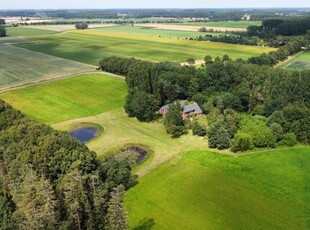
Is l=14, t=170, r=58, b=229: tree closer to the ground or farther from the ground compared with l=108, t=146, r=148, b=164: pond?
farther from the ground

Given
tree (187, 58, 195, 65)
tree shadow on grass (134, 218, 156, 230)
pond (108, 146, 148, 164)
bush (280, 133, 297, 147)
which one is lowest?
tree shadow on grass (134, 218, 156, 230)

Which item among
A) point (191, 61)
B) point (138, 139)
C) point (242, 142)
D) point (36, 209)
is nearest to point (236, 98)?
point (242, 142)

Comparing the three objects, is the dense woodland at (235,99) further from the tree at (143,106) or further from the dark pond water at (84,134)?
the dark pond water at (84,134)

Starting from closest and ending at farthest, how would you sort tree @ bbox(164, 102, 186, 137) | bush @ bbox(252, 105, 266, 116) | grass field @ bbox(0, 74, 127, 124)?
tree @ bbox(164, 102, 186, 137) → bush @ bbox(252, 105, 266, 116) → grass field @ bbox(0, 74, 127, 124)

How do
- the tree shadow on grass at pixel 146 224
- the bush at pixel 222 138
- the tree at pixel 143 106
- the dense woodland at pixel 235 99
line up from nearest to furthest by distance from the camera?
the tree shadow on grass at pixel 146 224 → the bush at pixel 222 138 → the dense woodland at pixel 235 99 → the tree at pixel 143 106

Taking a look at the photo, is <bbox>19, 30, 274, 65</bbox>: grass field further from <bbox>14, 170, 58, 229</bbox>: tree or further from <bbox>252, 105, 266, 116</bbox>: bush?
<bbox>14, 170, 58, 229</bbox>: tree

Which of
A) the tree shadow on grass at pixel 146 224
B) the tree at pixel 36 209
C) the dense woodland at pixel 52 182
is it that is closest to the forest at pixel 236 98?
the tree shadow on grass at pixel 146 224

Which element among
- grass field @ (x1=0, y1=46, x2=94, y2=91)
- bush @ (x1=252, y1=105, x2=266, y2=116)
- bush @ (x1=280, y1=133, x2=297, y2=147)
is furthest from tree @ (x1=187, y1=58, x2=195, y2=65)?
bush @ (x1=280, y1=133, x2=297, y2=147)
